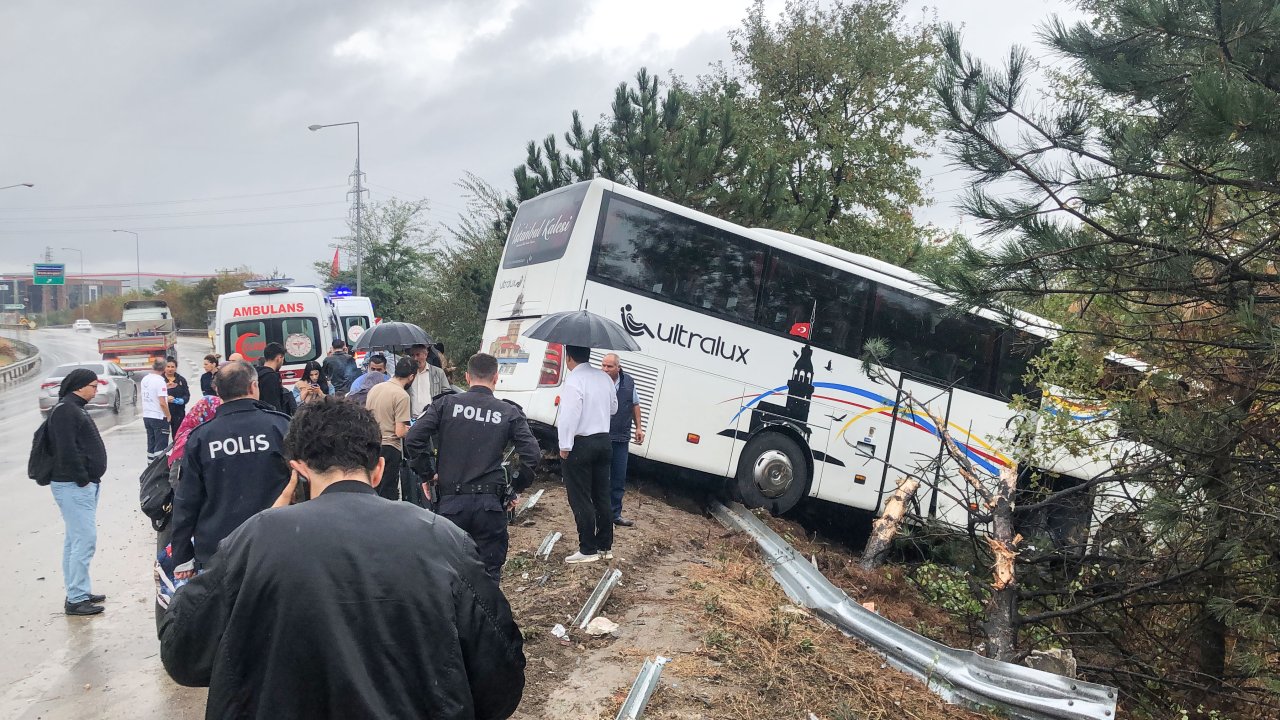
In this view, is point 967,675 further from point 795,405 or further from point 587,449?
point 795,405

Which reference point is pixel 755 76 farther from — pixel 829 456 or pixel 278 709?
pixel 278 709

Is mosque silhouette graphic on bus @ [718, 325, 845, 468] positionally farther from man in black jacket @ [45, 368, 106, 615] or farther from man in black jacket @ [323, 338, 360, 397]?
man in black jacket @ [45, 368, 106, 615]

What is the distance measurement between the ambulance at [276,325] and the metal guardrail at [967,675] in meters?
12.3

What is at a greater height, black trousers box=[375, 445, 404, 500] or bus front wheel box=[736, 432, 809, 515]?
black trousers box=[375, 445, 404, 500]

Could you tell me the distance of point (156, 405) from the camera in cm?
1267

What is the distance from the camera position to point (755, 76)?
86.5 feet

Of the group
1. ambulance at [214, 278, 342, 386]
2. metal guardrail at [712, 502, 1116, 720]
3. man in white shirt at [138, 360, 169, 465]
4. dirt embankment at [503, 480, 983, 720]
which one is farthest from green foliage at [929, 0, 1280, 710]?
ambulance at [214, 278, 342, 386]

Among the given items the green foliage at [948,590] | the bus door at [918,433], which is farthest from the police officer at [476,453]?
the bus door at [918,433]

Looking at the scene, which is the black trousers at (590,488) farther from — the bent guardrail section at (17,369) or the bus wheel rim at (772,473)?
the bent guardrail section at (17,369)

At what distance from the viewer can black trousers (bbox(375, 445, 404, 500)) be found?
23.3 feet

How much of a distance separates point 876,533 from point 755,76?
19748 mm

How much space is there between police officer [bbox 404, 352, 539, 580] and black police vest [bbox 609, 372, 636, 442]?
301 cm

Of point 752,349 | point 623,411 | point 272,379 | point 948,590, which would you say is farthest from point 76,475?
point 948,590

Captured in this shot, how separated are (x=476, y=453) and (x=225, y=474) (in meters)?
1.44
